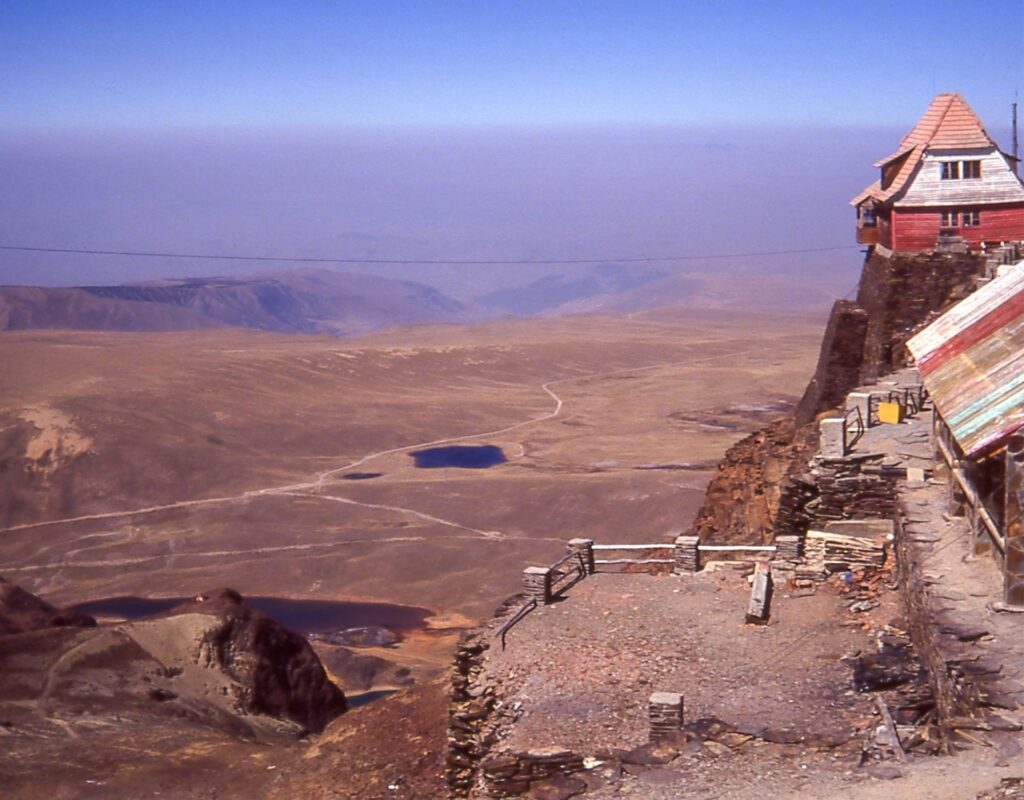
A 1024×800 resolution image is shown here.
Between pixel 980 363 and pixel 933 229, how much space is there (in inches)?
531

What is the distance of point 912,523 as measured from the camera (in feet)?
46.8

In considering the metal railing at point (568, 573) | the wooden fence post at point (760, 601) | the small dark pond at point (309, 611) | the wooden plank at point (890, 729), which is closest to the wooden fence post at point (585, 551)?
the metal railing at point (568, 573)

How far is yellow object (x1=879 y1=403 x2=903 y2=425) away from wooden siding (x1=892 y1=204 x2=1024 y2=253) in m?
8.39

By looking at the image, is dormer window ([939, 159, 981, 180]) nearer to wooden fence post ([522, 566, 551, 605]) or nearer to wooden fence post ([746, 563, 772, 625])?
wooden fence post ([746, 563, 772, 625])

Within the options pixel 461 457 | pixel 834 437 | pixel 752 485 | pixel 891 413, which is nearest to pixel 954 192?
pixel 752 485

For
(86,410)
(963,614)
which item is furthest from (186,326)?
(963,614)

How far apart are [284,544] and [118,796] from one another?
2714cm

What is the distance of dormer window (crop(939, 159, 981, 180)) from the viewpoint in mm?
26922

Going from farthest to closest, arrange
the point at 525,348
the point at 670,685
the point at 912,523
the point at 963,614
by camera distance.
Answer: the point at 525,348
the point at 912,523
the point at 670,685
the point at 963,614

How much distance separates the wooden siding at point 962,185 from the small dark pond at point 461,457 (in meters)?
30.0

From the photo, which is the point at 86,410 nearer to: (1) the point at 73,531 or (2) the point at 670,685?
(1) the point at 73,531

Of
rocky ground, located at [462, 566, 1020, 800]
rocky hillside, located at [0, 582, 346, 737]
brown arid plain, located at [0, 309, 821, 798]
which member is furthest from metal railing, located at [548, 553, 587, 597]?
rocky hillside, located at [0, 582, 346, 737]

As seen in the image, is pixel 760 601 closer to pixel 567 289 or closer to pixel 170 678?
pixel 170 678

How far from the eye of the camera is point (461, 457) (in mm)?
57000
